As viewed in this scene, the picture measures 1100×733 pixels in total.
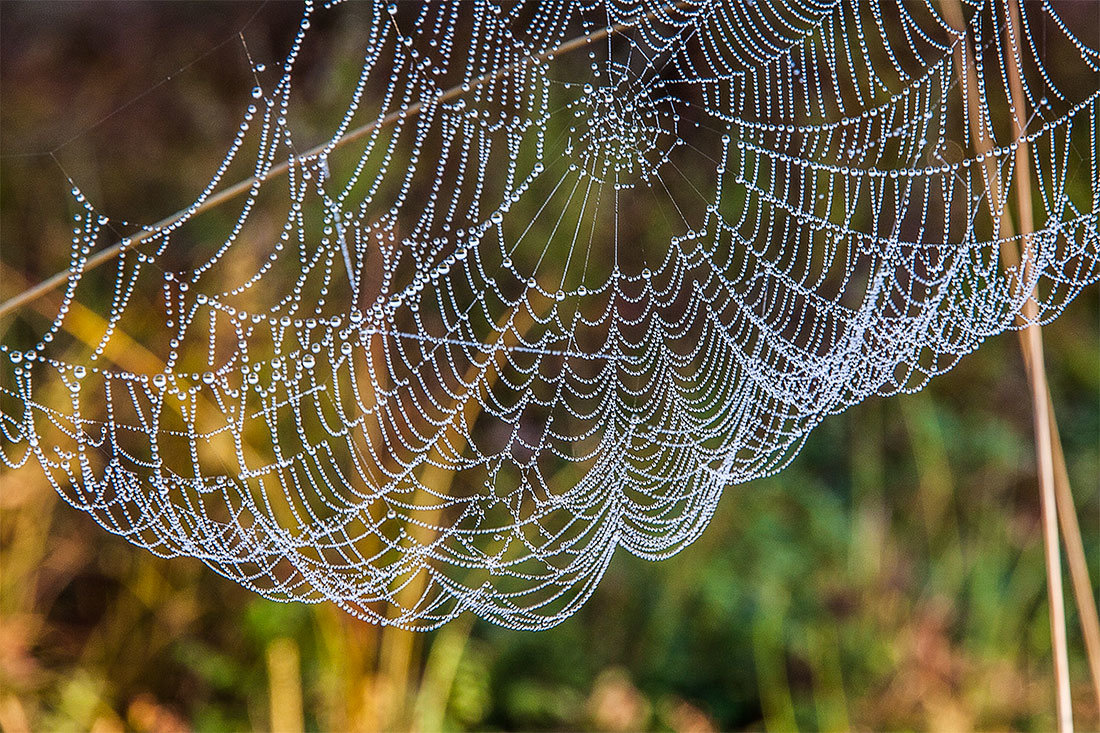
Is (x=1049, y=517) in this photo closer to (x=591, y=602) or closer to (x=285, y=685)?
(x=591, y=602)

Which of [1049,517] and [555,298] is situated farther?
[555,298]

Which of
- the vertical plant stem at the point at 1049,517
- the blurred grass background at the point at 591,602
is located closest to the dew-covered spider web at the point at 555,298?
the blurred grass background at the point at 591,602

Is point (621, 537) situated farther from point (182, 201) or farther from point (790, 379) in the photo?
point (182, 201)

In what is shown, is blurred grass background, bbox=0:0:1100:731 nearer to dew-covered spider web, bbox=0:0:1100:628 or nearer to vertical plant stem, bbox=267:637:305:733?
vertical plant stem, bbox=267:637:305:733

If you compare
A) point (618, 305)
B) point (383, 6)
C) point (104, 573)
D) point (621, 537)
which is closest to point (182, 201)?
point (383, 6)

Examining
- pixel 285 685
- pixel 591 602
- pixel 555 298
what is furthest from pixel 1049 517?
pixel 285 685

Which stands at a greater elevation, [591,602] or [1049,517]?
[1049,517]
